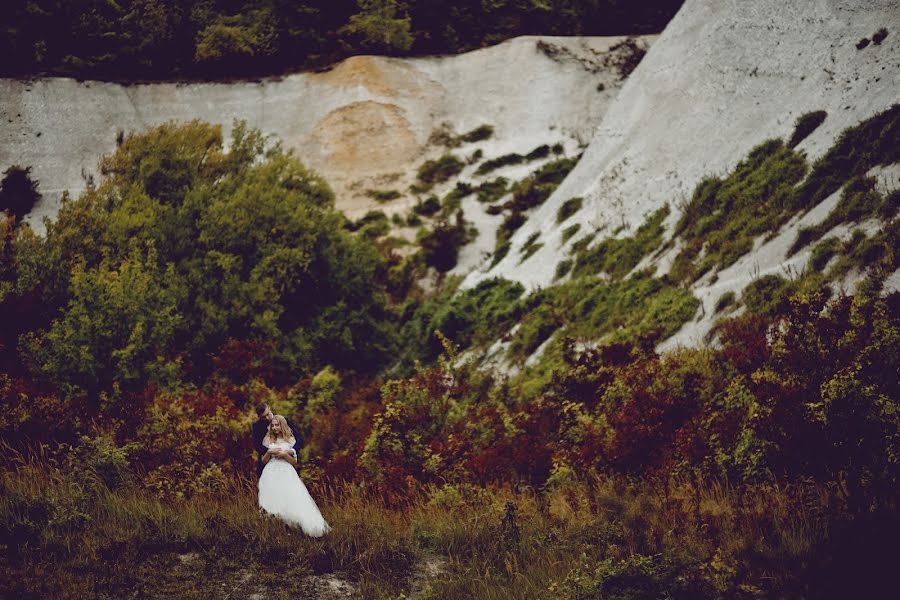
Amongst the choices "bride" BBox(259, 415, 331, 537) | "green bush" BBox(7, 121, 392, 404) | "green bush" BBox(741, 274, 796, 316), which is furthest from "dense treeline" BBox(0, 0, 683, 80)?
"bride" BBox(259, 415, 331, 537)

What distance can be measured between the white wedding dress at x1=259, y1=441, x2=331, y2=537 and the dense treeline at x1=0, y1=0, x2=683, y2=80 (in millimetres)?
43570

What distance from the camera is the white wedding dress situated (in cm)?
685

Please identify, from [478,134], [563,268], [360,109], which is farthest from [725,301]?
[360,109]

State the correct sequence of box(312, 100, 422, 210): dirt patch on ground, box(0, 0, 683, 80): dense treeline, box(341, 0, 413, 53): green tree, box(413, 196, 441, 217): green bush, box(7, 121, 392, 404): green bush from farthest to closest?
box(341, 0, 413, 53): green tree → box(0, 0, 683, 80): dense treeline → box(312, 100, 422, 210): dirt patch on ground → box(413, 196, 441, 217): green bush → box(7, 121, 392, 404): green bush

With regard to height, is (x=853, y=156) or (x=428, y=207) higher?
(x=428, y=207)

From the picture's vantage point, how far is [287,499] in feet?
23.1

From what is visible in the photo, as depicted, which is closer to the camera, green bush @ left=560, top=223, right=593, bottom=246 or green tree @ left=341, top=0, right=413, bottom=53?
green bush @ left=560, top=223, right=593, bottom=246

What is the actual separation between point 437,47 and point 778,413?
46915 millimetres

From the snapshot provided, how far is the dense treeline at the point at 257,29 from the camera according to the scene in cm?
4331

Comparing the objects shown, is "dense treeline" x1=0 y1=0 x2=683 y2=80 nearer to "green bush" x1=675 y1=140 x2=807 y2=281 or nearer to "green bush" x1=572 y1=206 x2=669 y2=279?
"green bush" x1=572 y1=206 x2=669 y2=279

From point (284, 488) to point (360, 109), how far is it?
4074 cm

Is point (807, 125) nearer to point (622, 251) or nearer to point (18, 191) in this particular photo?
point (622, 251)

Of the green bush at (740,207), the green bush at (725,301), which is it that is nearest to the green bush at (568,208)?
the green bush at (740,207)

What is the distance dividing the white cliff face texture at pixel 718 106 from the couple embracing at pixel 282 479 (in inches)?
298
